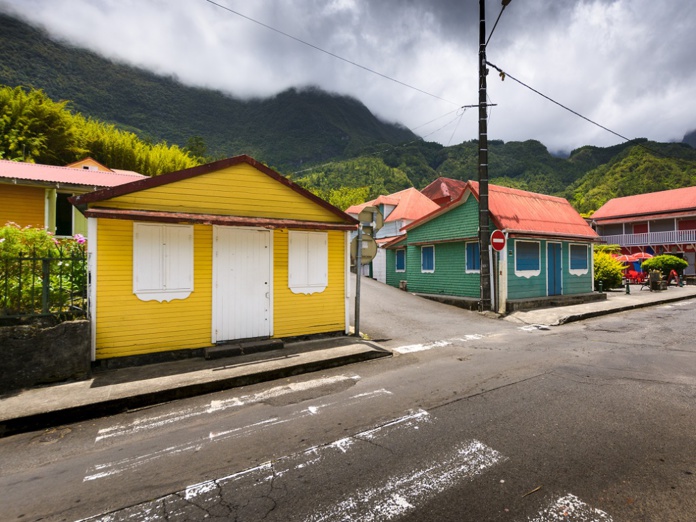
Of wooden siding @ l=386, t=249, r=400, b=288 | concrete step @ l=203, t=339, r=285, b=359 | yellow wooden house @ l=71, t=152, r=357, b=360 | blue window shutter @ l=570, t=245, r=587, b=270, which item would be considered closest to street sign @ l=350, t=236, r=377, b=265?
yellow wooden house @ l=71, t=152, r=357, b=360

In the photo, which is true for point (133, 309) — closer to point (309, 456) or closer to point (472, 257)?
point (309, 456)

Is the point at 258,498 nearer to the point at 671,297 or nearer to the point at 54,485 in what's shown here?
the point at 54,485

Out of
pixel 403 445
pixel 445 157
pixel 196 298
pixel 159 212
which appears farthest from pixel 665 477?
pixel 445 157

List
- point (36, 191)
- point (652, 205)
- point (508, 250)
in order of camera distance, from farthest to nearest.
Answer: point (652, 205), point (508, 250), point (36, 191)

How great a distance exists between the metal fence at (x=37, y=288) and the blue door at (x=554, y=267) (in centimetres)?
1661

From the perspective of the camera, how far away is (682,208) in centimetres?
3225

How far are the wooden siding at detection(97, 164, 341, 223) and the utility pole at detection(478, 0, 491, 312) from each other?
6919 mm

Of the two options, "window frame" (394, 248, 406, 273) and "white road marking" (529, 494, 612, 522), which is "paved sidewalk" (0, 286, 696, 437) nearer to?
"white road marking" (529, 494, 612, 522)

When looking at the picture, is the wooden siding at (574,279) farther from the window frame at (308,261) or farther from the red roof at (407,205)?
the red roof at (407,205)

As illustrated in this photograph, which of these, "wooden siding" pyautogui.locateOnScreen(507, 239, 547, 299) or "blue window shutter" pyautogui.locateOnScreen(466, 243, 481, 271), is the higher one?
"blue window shutter" pyautogui.locateOnScreen(466, 243, 481, 271)

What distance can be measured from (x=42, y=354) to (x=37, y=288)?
1150 millimetres

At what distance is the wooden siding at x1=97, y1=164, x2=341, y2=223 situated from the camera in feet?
22.5

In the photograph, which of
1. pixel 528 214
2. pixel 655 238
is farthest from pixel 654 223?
pixel 528 214

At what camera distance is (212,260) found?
23.9 ft
